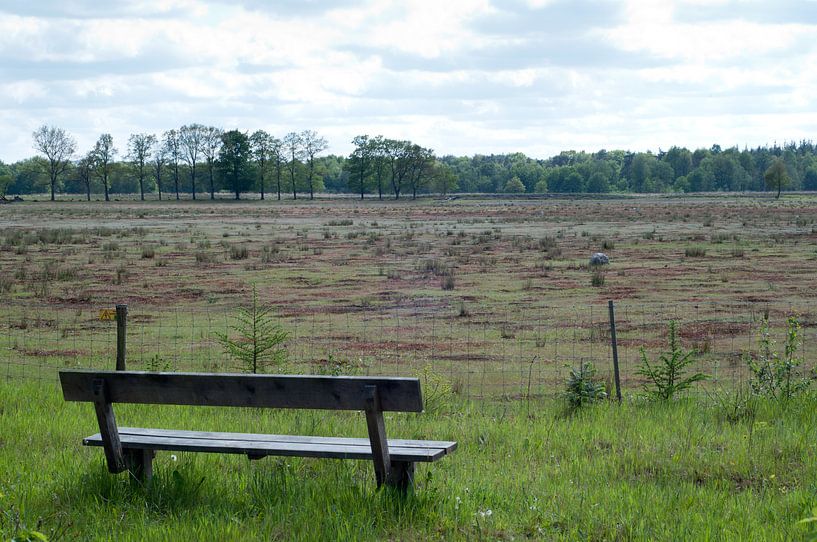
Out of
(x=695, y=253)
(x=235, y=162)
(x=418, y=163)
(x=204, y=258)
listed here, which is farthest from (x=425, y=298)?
(x=418, y=163)

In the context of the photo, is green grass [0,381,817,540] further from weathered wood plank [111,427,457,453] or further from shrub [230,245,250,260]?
shrub [230,245,250,260]

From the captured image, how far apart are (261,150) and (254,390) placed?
5592 inches

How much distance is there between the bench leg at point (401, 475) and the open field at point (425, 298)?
Answer: 5.89 metres

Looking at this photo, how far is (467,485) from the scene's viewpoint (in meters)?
6.37

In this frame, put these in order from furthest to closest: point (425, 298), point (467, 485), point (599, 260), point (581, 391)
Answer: point (599, 260)
point (425, 298)
point (581, 391)
point (467, 485)

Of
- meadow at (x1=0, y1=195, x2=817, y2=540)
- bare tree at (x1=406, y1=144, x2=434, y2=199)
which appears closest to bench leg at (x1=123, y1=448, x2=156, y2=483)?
meadow at (x1=0, y1=195, x2=817, y2=540)

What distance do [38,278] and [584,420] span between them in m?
25.2

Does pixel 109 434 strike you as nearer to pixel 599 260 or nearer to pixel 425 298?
pixel 425 298

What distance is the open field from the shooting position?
16516mm

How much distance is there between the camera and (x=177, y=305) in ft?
78.5

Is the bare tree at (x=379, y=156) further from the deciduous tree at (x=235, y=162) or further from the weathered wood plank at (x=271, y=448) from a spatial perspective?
the weathered wood plank at (x=271, y=448)

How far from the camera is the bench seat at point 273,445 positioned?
236 inches

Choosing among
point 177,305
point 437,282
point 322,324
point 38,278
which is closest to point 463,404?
point 322,324

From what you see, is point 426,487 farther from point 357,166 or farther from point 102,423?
point 357,166
